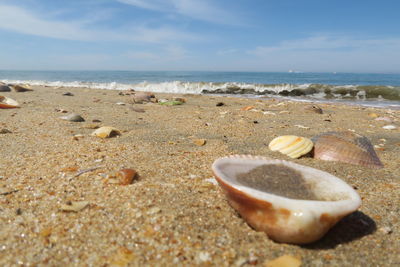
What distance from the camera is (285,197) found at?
151 cm

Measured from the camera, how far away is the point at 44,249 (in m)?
1.35

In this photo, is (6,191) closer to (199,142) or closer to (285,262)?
(285,262)

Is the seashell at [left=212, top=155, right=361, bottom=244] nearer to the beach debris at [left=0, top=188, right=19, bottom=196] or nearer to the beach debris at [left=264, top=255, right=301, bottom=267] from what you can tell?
the beach debris at [left=264, top=255, right=301, bottom=267]

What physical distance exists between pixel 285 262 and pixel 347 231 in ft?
1.66

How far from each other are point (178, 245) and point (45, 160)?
1747mm

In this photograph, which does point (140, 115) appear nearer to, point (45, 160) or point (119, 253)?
point (45, 160)

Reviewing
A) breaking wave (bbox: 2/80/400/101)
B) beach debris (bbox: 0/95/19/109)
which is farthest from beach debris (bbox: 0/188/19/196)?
breaking wave (bbox: 2/80/400/101)

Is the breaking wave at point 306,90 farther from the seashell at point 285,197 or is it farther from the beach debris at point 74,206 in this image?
the beach debris at point 74,206

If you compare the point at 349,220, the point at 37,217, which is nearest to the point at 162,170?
the point at 37,217

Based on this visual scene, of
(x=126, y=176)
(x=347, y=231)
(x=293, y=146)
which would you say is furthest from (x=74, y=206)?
(x=293, y=146)

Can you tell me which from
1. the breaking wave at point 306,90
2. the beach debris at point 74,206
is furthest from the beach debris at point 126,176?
the breaking wave at point 306,90

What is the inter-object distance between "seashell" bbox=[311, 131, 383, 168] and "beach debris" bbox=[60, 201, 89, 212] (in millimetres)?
2253

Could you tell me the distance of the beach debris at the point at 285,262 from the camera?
1.31 metres

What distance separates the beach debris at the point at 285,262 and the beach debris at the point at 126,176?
3.71ft
